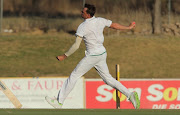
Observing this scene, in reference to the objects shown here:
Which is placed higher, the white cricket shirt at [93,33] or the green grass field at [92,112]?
the white cricket shirt at [93,33]

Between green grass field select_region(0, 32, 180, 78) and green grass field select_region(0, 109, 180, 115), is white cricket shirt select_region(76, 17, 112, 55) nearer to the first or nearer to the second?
green grass field select_region(0, 109, 180, 115)

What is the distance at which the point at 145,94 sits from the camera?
12648 mm

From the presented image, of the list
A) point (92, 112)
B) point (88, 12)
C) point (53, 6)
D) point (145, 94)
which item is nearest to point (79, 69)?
point (88, 12)

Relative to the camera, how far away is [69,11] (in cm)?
4056

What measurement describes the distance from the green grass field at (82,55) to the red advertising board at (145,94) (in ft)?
13.6

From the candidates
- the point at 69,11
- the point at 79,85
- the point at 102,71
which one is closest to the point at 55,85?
the point at 79,85

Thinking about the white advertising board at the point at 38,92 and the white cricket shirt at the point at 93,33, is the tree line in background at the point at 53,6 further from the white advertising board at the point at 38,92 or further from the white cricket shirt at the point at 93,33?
the white cricket shirt at the point at 93,33

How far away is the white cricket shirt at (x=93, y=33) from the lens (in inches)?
322

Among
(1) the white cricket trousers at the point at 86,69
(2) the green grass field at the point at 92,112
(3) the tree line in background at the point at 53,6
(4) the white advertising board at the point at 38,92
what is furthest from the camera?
(3) the tree line in background at the point at 53,6

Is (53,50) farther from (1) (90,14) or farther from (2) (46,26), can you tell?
(1) (90,14)

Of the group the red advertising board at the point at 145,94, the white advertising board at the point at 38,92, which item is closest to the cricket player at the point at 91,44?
the white advertising board at the point at 38,92

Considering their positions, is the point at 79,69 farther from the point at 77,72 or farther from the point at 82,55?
the point at 82,55

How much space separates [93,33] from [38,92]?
4.65 meters

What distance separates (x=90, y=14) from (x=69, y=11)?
32441 millimetres
